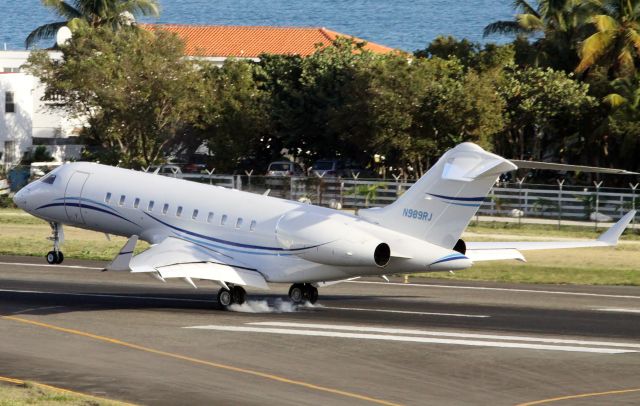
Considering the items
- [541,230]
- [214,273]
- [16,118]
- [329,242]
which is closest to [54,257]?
[214,273]

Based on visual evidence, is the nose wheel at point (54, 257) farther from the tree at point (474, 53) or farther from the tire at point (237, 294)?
the tree at point (474, 53)

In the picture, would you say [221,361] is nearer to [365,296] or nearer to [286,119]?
[365,296]

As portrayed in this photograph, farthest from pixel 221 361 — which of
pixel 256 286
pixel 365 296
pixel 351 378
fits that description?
pixel 365 296

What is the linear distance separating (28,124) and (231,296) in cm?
A: 7198


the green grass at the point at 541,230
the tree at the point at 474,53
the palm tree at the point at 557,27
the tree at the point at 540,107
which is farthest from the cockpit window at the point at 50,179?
the palm tree at the point at 557,27

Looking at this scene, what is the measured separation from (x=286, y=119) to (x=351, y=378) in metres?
60.0

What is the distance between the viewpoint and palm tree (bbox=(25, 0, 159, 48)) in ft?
331

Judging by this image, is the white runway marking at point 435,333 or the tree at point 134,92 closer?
the white runway marking at point 435,333

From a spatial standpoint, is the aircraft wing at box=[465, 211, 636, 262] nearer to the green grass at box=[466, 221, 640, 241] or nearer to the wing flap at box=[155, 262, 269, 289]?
the wing flap at box=[155, 262, 269, 289]

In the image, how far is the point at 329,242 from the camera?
3120 cm

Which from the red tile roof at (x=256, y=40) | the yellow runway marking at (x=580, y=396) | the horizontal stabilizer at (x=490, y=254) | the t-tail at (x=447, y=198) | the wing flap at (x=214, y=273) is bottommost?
the yellow runway marking at (x=580, y=396)

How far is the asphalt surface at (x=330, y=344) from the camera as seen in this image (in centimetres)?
2300

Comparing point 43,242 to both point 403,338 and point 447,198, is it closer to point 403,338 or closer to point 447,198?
point 447,198

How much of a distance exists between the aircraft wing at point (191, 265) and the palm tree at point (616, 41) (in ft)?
156
